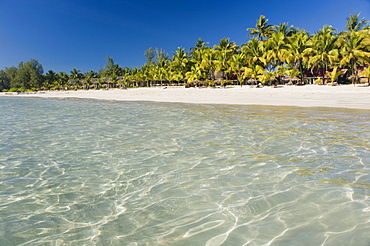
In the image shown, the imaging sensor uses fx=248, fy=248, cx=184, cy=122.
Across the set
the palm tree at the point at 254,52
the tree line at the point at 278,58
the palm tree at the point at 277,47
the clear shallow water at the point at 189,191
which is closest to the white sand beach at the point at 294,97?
the tree line at the point at 278,58

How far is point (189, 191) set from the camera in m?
3.73

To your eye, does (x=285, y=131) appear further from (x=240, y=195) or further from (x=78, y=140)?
(x=78, y=140)

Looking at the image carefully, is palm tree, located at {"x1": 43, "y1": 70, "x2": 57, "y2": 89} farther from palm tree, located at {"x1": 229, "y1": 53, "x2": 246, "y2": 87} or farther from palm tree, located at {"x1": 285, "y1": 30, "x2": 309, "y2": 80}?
palm tree, located at {"x1": 285, "y1": 30, "x2": 309, "y2": 80}

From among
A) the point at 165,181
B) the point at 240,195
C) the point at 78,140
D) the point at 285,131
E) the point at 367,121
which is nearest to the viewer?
the point at 240,195

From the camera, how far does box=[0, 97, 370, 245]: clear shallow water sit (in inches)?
106

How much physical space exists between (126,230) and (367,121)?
979 cm

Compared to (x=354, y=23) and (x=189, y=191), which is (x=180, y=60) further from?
(x=189, y=191)

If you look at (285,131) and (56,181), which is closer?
(56,181)

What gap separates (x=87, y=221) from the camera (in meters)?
2.99

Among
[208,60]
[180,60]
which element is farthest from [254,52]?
[180,60]

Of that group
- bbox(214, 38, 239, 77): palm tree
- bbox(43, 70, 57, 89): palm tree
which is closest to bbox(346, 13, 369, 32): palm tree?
bbox(214, 38, 239, 77): palm tree

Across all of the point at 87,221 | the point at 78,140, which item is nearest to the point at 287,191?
the point at 87,221

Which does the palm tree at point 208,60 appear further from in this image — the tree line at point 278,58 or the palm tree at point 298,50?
the palm tree at point 298,50

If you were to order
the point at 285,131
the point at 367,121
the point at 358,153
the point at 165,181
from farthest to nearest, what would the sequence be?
the point at 367,121
the point at 285,131
the point at 358,153
the point at 165,181
